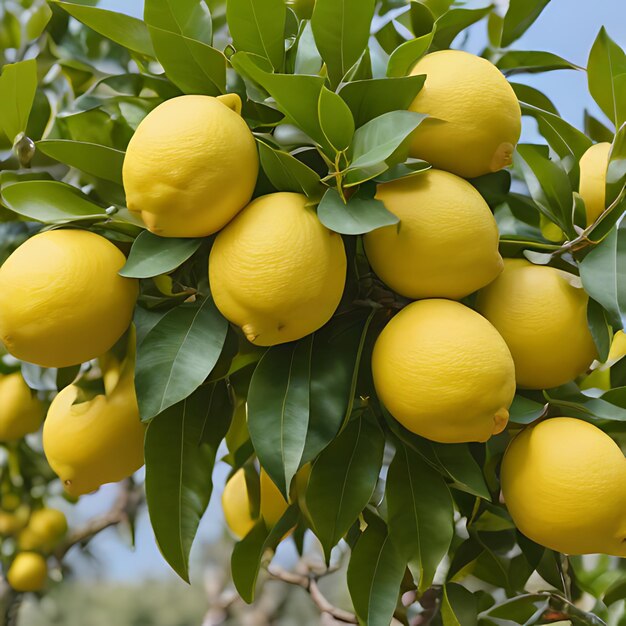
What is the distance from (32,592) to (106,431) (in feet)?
2.21

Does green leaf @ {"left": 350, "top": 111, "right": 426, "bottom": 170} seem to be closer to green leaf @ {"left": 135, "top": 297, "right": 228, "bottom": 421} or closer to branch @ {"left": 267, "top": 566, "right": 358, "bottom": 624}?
green leaf @ {"left": 135, "top": 297, "right": 228, "bottom": 421}

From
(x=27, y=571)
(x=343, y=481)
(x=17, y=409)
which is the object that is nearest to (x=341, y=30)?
(x=343, y=481)

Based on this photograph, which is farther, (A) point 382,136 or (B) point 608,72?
(B) point 608,72

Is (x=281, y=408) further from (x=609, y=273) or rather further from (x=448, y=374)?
(x=609, y=273)

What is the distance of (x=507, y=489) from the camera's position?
50 cm

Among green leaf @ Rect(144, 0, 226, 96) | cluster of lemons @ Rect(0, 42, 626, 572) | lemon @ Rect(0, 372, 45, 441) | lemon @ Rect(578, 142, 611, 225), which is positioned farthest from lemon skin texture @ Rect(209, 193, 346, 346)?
lemon @ Rect(0, 372, 45, 441)

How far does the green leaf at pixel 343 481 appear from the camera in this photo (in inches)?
19.8

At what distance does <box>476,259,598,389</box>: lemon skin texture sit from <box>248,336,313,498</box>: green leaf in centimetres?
13

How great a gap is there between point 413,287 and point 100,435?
0.23 m

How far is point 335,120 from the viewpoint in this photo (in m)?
0.44

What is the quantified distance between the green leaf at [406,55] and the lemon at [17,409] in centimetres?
50

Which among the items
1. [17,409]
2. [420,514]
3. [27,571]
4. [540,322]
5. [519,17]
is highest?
[519,17]

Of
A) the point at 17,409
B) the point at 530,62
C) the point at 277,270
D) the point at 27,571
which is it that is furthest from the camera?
the point at 27,571

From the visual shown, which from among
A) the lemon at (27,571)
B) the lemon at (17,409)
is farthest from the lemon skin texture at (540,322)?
the lemon at (27,571)
